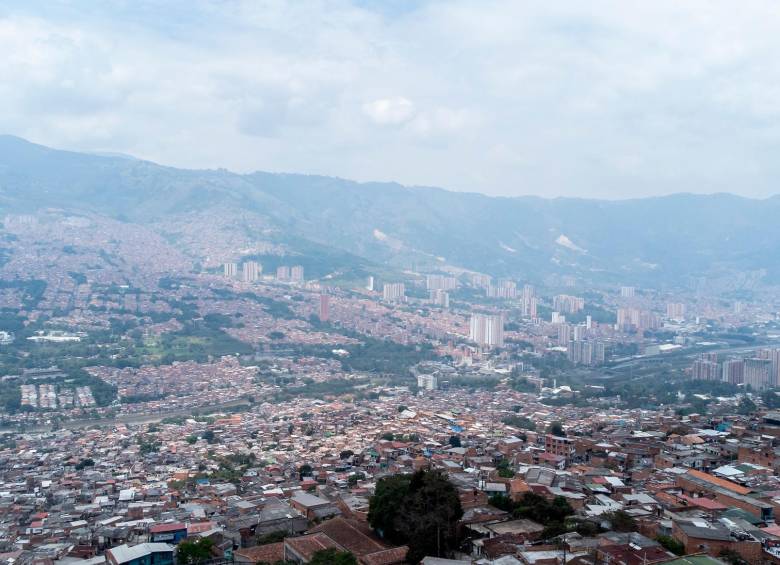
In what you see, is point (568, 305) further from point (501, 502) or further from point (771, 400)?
point (501, 502)

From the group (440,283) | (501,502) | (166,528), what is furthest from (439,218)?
(166,528)

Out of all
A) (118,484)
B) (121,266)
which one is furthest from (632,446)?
(121,266)

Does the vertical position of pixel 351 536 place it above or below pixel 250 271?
below

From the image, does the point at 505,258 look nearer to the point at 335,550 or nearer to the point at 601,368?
the point at 601,368

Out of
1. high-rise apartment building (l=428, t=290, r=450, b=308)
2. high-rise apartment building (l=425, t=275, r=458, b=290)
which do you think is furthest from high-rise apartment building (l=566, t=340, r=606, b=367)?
high-rise apartment building (l=425, t=275, r=458, b=290)

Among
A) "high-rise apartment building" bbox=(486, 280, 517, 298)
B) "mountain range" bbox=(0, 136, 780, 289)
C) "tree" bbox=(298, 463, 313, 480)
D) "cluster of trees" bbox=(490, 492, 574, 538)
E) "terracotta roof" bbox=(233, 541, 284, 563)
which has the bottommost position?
"tree" bbox=(298, 463, 313, 480)

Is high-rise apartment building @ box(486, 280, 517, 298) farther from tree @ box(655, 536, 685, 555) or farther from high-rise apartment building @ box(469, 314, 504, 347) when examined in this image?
tree @ box(655, 536, 685, 555)
